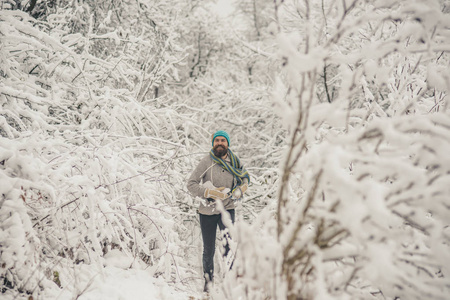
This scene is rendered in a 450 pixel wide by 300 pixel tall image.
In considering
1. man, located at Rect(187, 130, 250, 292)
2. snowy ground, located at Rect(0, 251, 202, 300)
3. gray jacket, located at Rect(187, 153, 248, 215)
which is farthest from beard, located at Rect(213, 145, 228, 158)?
snowy ground, located at Rect(0, 251, 202, 300)

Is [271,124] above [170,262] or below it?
above

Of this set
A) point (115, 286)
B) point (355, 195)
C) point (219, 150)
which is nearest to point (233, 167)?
point (219, 150)

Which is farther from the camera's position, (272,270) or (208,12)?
(208,12)

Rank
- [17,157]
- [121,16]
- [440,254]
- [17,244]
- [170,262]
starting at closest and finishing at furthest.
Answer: [440,254] → [17,244] → [17,157] → [170,262] → [121,16]

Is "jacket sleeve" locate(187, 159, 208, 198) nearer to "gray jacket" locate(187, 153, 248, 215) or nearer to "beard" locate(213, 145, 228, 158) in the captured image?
"gray jacket" locate(187, 153, 248, 215)

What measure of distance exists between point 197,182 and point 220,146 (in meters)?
0.49

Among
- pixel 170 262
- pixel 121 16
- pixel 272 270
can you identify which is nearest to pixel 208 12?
pixel 121 16

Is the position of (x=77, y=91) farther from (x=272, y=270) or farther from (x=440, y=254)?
(x=440, y=254)

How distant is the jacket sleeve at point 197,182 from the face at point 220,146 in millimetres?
172

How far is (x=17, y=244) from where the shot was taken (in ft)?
4.73

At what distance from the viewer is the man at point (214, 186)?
116 inches

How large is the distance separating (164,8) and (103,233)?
22.0 feet

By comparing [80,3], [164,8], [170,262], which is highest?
[164,8]

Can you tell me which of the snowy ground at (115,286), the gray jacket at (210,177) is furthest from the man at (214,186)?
the snowy ground at (115,286)
